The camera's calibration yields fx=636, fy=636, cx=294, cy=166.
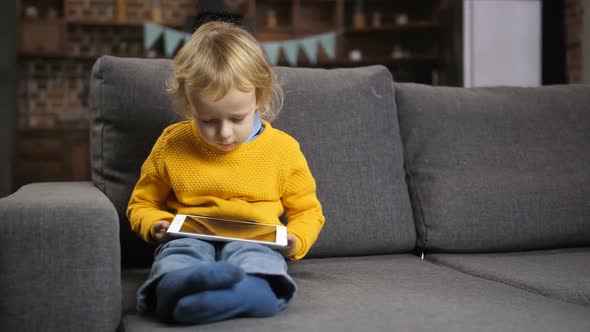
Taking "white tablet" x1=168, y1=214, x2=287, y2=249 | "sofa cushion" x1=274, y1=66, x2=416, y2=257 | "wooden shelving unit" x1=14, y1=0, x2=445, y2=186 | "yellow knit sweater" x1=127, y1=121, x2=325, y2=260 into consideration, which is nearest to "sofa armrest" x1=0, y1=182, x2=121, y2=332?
"white tablet" x1=168, y1=214, x2=287, y2=249

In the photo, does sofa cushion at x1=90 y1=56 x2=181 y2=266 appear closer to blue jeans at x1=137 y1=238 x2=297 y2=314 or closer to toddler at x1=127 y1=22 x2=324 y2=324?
toddler at x1=127 y1=22 x2=324 y2=324

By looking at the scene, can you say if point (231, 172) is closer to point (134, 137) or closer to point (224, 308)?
point (134, 137)

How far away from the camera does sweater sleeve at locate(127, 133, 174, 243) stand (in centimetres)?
133

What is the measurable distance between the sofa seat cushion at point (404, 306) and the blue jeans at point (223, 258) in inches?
1.4

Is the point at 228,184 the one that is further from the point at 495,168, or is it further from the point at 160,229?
the point at 495,168

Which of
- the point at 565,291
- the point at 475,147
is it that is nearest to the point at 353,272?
the point at 565,291

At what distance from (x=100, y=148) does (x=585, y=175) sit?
1.27m

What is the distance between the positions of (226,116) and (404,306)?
48 cm

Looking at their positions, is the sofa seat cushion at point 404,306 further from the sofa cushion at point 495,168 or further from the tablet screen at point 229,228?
the sofa cushion at point 495,168

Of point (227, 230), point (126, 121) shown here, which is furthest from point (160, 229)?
point (126, 121)

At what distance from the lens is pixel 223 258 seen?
1188 millimetres

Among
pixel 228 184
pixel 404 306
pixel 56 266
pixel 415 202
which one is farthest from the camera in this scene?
pixel 415 202

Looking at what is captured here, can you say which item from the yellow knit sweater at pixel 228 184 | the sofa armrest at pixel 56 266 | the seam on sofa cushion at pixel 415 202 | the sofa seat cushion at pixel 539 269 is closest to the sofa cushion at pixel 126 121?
the yellow knit sweater at pixel 228 184

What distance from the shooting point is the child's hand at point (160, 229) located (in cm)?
123
